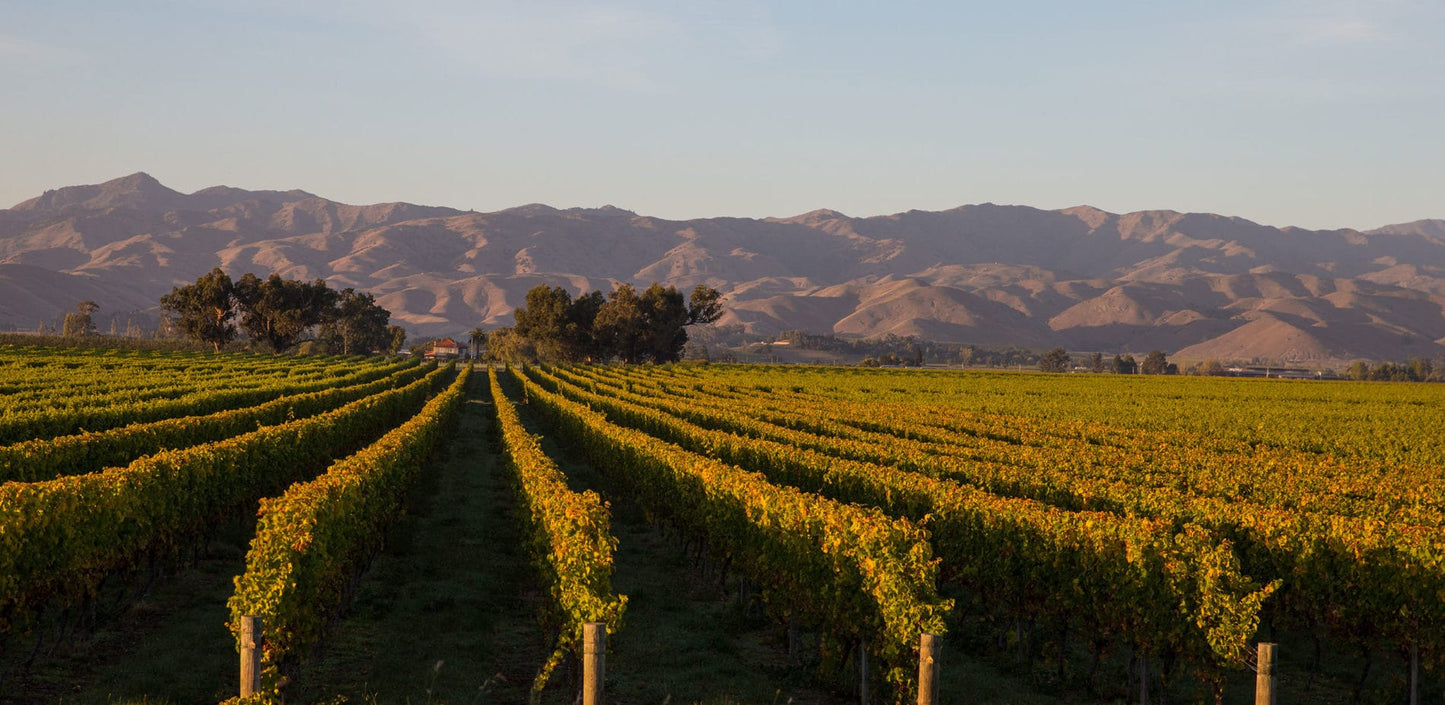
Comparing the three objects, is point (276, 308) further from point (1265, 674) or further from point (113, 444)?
point (1265, 674)

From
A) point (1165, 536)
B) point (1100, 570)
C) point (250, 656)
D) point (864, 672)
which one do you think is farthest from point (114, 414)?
point (1165, 536)

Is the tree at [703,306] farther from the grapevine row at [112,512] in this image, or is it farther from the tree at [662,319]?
the grapevine row at [112,512]

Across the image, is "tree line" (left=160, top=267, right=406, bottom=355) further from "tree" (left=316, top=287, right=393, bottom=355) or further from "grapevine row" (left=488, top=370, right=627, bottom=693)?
"grapevine row" (left=488, top=370, right=627, bottom=693)

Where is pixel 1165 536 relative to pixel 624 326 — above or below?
below

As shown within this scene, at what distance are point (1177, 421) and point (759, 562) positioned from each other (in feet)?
121

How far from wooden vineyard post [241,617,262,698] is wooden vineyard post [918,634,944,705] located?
6.23 meters

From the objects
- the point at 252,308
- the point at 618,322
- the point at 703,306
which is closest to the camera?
the point at 618,322

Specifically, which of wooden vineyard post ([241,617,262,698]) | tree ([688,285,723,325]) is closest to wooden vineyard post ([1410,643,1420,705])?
wooden vineyard post ([241,617,262,698])

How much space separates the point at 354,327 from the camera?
178375 mm

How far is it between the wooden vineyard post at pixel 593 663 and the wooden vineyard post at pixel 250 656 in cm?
305

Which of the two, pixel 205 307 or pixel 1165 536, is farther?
pixel 205 307

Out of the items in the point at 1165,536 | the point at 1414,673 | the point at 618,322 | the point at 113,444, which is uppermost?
the point at 618,322

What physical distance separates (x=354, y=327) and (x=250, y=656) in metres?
179

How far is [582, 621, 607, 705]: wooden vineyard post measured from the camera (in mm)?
9820
